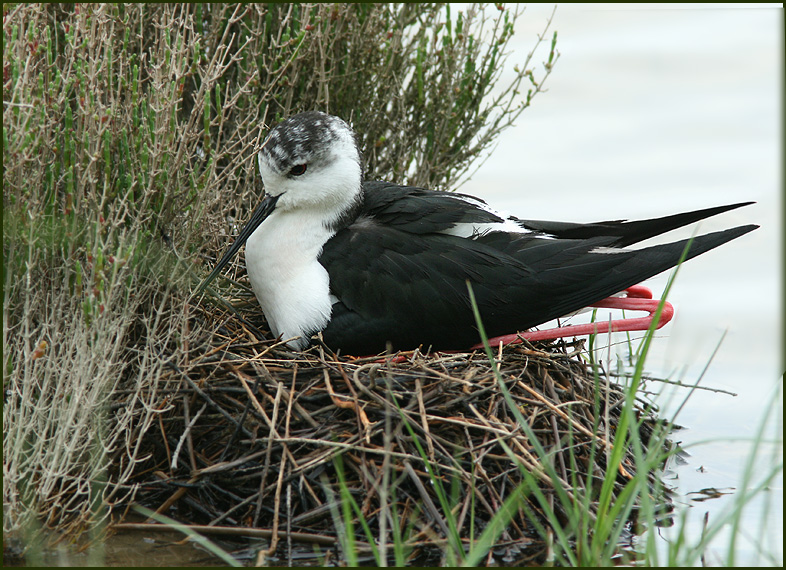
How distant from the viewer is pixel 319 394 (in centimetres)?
386

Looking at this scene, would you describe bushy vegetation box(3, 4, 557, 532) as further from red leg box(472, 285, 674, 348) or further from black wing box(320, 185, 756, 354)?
red leg box(472, 285, 674, 348)

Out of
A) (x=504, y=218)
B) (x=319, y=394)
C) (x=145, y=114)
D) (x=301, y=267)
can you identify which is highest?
(x=145, y=114)

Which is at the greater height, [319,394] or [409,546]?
[319,394]

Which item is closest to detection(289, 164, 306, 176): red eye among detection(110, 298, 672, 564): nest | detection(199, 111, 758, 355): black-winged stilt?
detection(199, 111, 758, 355): black-winged stilt

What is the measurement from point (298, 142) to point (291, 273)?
0.63 meters

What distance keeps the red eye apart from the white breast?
Answer: 192mm

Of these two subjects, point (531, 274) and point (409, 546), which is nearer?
point (409, 546)

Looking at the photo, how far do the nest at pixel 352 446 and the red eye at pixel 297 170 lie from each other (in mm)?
841

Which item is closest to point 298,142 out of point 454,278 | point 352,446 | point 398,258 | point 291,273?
→ point 291,273

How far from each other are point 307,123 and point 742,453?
275 cm

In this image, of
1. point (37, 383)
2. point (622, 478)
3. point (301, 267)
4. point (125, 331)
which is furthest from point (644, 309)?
point (37, 383)

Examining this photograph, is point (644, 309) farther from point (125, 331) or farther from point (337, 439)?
point (125, 331)

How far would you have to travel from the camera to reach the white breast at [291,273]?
4.31 metres

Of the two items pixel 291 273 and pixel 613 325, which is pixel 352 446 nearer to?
pixel 291 273
